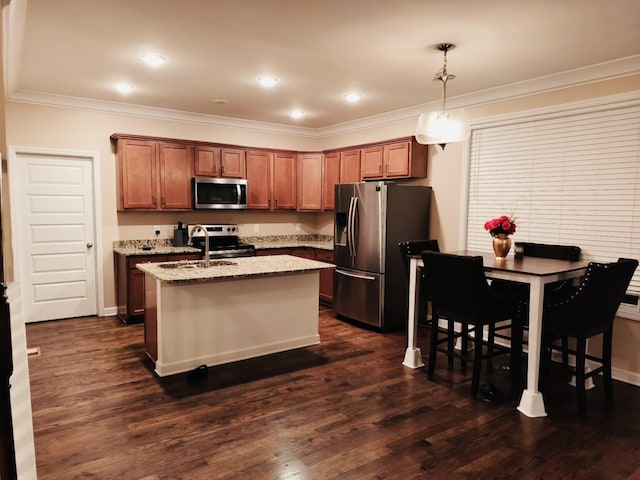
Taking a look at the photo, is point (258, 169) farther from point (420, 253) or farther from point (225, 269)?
point (420, 253)

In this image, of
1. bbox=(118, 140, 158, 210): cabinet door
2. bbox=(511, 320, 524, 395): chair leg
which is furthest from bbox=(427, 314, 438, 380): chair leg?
bbox=(118, 140, 158, 210): cabinet door

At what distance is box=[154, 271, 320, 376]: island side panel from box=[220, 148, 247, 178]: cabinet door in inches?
95.3

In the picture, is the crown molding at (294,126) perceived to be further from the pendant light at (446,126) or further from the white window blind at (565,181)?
the pendant light at (446,126)

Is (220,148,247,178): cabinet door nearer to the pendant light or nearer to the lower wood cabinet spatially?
the lower wood cabinet

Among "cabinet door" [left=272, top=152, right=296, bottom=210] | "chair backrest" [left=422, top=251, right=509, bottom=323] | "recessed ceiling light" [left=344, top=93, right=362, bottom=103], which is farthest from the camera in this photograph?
"cabinet door" [left=272, top=152, right=296, bottom=210]

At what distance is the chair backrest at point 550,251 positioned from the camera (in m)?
3.81

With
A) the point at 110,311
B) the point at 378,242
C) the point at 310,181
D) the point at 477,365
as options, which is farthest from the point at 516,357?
the point at 110,311

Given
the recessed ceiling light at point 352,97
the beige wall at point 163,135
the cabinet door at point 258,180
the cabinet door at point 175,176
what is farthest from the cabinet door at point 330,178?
the cabinet door at point 175,176

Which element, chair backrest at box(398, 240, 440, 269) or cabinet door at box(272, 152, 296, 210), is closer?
chair backrest at box(398, 240, 440, 269)

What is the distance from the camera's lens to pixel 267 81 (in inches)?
164

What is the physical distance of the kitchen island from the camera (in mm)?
3385

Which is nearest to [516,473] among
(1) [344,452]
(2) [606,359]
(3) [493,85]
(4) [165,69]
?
(1) [344,452]

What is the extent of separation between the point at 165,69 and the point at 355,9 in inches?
78.1

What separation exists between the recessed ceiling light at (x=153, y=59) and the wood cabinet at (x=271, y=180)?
236 centimetres
